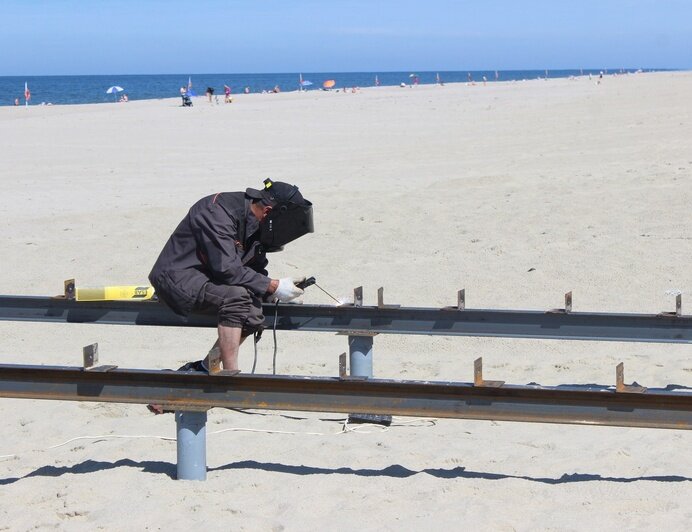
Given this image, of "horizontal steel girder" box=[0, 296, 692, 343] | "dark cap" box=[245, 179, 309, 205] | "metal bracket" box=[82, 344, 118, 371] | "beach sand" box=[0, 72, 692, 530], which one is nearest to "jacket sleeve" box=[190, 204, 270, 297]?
"dark cap" box=[245, 179, 309, 205]

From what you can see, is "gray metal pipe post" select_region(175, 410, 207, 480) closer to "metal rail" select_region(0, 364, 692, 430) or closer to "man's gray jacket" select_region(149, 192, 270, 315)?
"metal rail" select_region(0, 364, 692, 430)

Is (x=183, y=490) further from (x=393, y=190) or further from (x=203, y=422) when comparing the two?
(x=393, y=190)

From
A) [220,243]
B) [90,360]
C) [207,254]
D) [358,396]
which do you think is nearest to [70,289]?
[207,254]

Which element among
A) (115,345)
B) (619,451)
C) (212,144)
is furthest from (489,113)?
(619,451)

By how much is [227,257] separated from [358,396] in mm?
1218

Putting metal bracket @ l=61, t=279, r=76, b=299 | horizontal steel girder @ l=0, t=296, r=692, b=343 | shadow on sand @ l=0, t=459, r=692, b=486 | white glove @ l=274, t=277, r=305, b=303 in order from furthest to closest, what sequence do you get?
metal bracket @ l=61, t=279, r=76, b=299, horizontal steel girder @ l=0, t=296, r=692, b=343, white glove @ l=274, t=277, r=305, b=303, shadow on sand @ l=0, t=459, r=692, b=486

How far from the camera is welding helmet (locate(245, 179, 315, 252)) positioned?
588 centimetres

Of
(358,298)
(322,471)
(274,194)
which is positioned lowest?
(322,471)

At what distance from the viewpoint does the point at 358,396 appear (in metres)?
5.01

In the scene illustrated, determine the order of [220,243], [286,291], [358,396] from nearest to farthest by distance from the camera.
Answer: [358,396], [220,243], [286,291]

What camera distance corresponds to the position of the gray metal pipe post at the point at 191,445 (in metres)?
5.16

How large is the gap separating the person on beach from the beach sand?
2.43ft

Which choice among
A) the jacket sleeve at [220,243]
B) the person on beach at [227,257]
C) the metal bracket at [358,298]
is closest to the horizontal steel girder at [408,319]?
the metal bracket at [358,298]

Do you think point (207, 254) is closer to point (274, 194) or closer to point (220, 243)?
point (220, 243)
